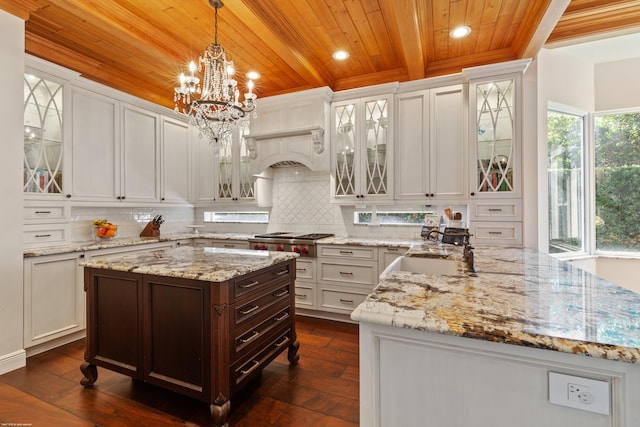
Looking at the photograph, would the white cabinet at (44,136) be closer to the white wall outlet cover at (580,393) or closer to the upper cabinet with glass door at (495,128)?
the white wall outlet cover at (580,393)

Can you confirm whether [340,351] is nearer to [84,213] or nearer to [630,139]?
[84,213]

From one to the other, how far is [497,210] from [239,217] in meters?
3.41

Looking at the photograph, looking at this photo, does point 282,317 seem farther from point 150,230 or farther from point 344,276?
point 150,230

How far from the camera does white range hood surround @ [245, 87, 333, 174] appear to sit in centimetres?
369

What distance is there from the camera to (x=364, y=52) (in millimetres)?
3158

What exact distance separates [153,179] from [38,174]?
1.26 meters

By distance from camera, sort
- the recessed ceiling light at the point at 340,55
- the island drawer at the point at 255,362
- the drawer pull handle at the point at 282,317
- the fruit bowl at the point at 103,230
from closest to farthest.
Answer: the island drawer at the point at 255,362 < the drawer pull handle at the point at 282,317 < the recessed ceiling light at the point at 340,55 < the fruit bowl at the point at 103,230

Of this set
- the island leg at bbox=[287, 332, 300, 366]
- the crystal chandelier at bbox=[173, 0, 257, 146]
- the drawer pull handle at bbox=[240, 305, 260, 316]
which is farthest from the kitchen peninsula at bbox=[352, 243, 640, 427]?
the crystal chandelier at bbox=[173, 0, 257, 146]

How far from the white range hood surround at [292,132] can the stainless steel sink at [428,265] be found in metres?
1.79

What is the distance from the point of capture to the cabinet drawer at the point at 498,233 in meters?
2.97

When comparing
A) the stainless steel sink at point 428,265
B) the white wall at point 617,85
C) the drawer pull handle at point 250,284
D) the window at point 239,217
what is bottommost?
the drawer pull handle at point 250,284

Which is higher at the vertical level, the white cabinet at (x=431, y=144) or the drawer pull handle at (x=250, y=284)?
the white cabinet at (x=431, y=144)

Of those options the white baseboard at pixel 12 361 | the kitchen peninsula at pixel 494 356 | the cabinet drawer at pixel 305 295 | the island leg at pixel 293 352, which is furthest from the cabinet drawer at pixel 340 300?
the white baseboard at pixel 12 361

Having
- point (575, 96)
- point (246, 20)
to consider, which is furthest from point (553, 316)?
point (575, 96)
